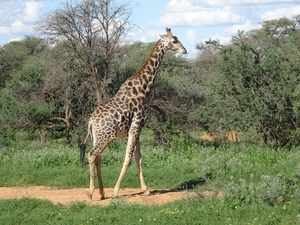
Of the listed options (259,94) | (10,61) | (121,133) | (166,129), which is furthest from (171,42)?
(10,61)

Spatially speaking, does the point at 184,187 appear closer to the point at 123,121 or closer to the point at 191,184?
the point at 191,184

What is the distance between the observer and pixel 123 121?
10273 mm

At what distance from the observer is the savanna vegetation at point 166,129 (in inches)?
330

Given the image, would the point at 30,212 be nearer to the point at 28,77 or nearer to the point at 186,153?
the point at 186,153

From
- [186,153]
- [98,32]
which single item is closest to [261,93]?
[186,153]

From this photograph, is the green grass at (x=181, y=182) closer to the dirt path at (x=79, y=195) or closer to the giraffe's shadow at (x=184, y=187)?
the giraffe's shadow at (x=184, y=187)

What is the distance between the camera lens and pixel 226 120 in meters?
15.2

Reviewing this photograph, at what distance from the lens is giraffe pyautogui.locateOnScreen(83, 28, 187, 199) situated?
33.0 feet

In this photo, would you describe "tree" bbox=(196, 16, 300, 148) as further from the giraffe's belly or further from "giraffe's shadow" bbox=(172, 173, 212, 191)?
the giraffe's belly

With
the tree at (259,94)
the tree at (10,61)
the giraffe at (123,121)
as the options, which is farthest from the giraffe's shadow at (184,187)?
the tree at (10,61)

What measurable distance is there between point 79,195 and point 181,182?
1.90 meters

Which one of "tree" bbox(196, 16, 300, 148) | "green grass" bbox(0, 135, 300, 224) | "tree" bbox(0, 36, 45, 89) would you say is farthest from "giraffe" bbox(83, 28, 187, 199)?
"tree" bbox(0, 36, 45, 89)

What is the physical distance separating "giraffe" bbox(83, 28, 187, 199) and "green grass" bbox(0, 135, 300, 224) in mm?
1032

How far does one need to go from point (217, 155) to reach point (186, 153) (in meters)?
1.09
